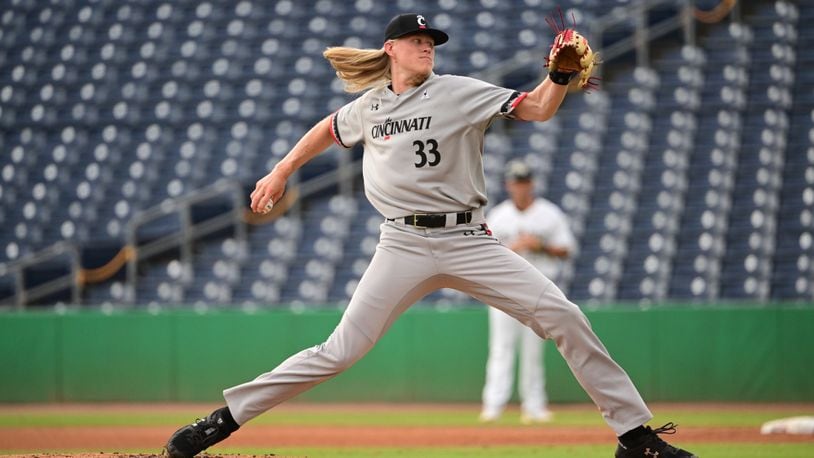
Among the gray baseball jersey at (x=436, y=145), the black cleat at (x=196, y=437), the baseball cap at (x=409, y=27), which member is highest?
the baseball cap at (x=409, y=27)

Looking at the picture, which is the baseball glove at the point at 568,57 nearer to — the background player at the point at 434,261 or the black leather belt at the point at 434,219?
the background player at the point at 434,261

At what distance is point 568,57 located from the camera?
14.1 feet

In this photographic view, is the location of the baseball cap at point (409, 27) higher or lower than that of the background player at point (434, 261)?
higher

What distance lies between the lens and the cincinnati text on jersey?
4.57m

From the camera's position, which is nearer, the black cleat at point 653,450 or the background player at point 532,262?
the black cleat at point 653,450

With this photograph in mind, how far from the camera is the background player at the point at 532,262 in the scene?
8.66 m

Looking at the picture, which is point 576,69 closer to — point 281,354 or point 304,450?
point 304,450

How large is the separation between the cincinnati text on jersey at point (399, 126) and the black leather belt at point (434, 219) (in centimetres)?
35

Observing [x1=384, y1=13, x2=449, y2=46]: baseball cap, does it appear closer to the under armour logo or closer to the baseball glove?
the baseball glove

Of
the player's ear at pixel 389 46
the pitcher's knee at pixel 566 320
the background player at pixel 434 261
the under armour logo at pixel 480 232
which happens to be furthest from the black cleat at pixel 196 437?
the player's ear at pixel 389 46

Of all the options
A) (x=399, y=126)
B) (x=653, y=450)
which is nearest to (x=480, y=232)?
(x=399, y=126)

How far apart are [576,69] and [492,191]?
30.0 feet

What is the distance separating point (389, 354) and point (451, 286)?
20.4 feet

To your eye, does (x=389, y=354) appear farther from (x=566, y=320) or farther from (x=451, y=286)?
(x=566, y=320)
